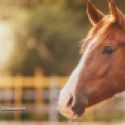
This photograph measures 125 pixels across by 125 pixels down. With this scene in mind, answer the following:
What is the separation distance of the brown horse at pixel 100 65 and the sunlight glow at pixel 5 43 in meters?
0.70

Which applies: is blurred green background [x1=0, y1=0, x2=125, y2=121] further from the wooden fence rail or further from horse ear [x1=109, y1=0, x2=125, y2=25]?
horse ear [x1=109, y1=0, x2=125, y2=25]

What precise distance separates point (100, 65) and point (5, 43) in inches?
31.9

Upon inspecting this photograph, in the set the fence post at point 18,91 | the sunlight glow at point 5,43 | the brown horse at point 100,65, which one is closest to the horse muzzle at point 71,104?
the brown horse at point 100,65

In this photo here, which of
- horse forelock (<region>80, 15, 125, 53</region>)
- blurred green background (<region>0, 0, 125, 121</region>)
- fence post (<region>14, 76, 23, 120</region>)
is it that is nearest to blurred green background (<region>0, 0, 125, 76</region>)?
blurred green background (<region>0, 0, 125, 121</region>)

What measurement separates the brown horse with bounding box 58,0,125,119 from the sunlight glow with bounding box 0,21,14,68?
70 cm

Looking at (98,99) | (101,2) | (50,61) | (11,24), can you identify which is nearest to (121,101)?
(50,61)

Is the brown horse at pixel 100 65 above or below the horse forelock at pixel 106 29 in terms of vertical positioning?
below

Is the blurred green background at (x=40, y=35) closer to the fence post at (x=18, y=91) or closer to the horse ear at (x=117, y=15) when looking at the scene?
the fence post at (x=18, y=91)

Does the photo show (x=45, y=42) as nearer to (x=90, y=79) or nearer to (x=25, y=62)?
(x=25, y=62)

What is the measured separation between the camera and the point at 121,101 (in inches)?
110

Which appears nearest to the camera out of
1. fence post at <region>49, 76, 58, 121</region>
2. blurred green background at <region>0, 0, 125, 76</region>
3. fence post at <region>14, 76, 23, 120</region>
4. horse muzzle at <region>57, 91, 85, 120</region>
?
horse muzzle at <region>57, 91, 85, 120</region>

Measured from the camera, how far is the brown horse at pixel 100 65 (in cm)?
146

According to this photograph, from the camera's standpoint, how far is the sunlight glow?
2.16 m

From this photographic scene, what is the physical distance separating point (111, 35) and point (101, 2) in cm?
35
